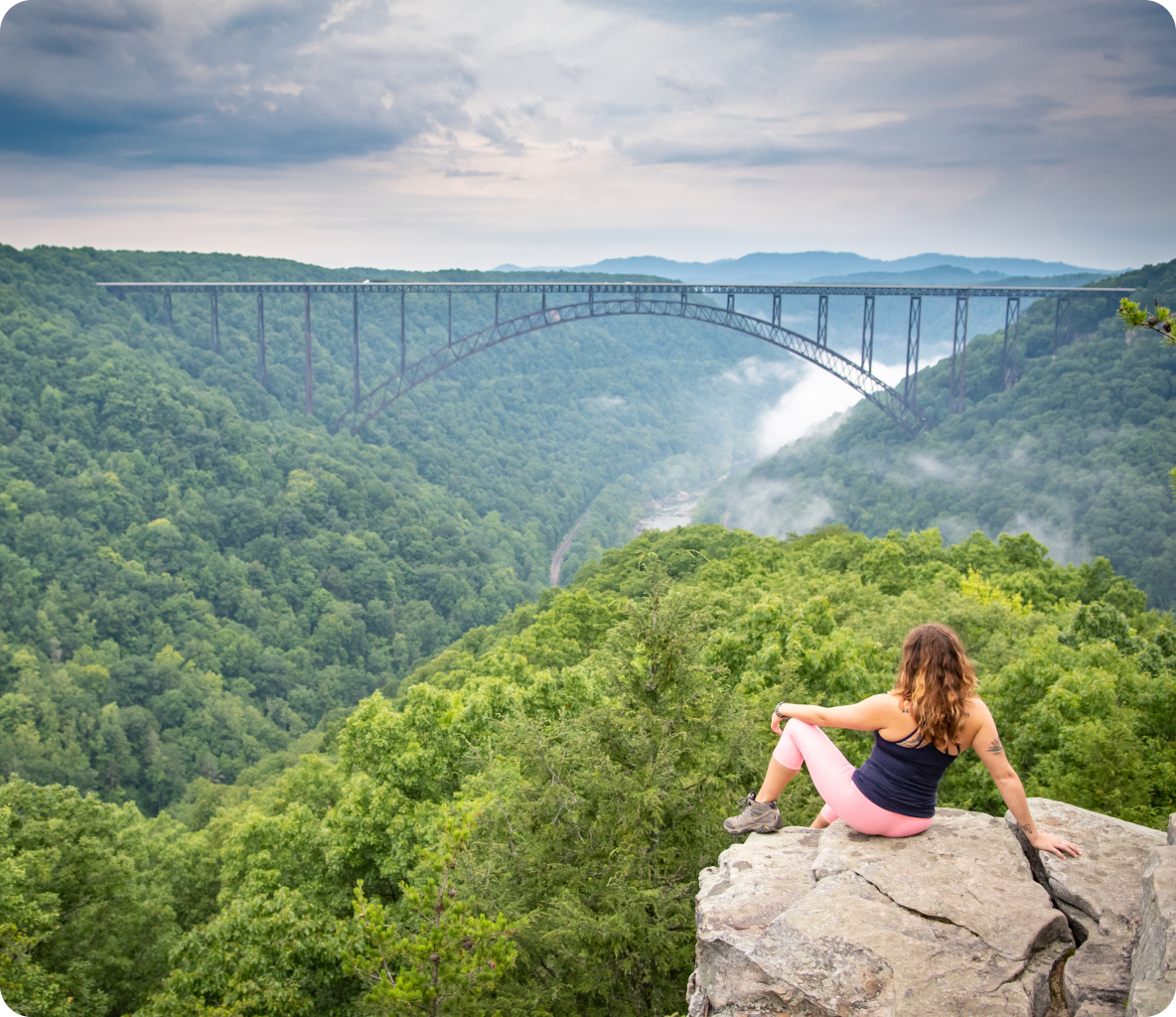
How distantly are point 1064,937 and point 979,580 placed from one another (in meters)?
22.2

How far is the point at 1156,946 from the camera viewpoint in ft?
12.1

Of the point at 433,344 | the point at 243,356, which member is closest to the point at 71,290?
the point at 243,356

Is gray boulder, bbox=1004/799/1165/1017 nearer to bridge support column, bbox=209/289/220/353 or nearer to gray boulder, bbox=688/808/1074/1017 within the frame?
gray boulder, bbox=688/808/1074/1017

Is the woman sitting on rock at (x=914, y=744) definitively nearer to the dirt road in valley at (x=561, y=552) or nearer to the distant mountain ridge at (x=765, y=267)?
the dirt road in valley at (x=561, y=552)

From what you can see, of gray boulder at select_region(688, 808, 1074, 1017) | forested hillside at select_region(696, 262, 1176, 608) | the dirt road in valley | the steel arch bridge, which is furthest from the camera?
the dirt road in valley

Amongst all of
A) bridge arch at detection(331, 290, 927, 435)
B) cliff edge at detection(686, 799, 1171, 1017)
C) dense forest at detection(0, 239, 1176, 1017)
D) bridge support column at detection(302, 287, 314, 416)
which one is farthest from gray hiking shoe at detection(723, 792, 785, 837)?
bridge support column at detection(302, 287, 314, 416)

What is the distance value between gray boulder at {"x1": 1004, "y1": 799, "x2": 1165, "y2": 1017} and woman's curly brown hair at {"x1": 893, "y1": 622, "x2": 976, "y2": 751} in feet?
3.03

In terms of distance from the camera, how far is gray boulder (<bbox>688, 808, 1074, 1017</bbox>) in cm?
389

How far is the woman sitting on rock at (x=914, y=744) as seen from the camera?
4438 mm

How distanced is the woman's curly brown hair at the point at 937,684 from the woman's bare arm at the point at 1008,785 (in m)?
0.17

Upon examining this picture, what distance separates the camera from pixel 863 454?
6256cm

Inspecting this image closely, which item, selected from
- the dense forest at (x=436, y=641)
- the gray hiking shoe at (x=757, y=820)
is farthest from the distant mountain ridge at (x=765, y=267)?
the gray hiking shoe at (x=757, y=820)

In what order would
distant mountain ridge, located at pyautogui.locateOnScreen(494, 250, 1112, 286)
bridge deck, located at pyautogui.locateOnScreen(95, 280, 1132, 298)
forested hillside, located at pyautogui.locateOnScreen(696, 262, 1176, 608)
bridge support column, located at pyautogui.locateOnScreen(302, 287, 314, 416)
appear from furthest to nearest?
distant mountain ridge, located at pyautogui.locateOnScreen(494, 250, 1112, 286)
bridge support column, located at pyautogui.locateOnScreen(302, 287, 314, 416)
bridge deck, located at pyautogui.locateOnScreen(95, 280, 1132, 298)
forested hillside, located at pyautogui.locateOnScreen(696, 262, 1176, 608)

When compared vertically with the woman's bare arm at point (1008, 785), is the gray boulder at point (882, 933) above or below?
below
